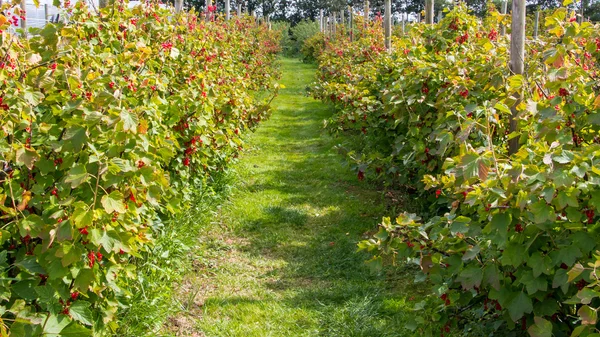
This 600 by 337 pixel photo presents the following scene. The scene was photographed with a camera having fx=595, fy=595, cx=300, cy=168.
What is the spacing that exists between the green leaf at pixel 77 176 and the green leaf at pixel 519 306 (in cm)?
177

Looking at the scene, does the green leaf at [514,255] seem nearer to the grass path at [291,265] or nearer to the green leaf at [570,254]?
the green leaf at [570,254]

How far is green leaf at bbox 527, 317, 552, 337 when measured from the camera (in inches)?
85.7

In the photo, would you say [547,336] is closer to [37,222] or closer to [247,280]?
[37,222]

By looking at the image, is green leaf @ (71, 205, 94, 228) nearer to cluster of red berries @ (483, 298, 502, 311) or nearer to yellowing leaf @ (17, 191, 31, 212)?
yellowing leaf @ (17, 191, 31, 212)

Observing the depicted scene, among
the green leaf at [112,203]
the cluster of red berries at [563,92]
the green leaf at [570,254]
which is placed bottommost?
the green leaf at [570,254]

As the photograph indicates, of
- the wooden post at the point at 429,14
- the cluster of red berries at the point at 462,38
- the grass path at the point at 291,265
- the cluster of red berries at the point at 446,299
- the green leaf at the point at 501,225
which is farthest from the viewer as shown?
the wooden post at the point at 429,14

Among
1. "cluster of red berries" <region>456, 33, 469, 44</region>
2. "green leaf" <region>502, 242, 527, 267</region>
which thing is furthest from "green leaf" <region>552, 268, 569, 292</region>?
"cluster of red berries" <region>456, 33, 469, 44</region>

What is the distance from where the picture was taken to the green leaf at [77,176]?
2322mm

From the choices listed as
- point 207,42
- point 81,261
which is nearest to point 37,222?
point 81,261

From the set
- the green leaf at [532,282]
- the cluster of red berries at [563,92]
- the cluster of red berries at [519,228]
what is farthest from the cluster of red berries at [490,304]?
the cluster of red berries at [563,92]

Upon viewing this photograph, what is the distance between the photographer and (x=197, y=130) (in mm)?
4715

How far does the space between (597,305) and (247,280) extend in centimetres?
276

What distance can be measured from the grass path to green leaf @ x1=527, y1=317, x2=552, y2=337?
1.44m

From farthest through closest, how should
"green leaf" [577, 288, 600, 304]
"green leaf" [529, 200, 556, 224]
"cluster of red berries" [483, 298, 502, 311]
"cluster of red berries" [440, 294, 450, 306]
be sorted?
"cluster of red berries" [440, 294, 450, 306] < "cluster of red berries" [483, 298, 502, 311] < "green leaf" [529, 200, 556, 224] < "green leaf" [577, 288, 600, 304]
